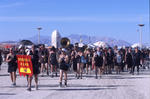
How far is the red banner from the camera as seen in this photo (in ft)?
41.2

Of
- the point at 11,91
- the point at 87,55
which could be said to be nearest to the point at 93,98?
the point at 11,91

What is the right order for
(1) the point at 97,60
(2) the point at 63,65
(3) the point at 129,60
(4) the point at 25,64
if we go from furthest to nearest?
1. (3) the point at 129,60
2. (1) the point at 97,60
3. (2) the point at 63,65
4. (4) the point at 25,64

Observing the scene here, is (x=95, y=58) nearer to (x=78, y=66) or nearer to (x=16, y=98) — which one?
(x=78, y=66)

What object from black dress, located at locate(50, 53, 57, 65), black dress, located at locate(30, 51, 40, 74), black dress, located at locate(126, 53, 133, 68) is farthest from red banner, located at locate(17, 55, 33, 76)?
black dress, located at locate(126, 53, 133, 68)

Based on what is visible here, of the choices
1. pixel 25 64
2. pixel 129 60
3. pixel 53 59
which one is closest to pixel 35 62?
pixel 25 64

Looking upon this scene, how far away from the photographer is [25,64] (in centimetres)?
1295

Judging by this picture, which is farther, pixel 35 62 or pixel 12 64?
pixel 12 64

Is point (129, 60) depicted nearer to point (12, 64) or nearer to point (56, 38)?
point (12, 64)

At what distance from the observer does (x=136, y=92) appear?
12.6 metres

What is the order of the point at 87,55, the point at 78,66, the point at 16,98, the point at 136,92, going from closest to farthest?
the point at 16,98, the point at 136,92, the point at 78,66, the point at 87,55

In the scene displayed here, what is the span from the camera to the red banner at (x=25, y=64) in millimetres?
12570

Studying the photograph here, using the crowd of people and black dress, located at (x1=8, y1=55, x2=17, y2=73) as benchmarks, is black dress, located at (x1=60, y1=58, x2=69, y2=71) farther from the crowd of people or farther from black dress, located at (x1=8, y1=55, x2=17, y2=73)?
black dress, located at (x1=8, y1=55, x2=17, y2=73)

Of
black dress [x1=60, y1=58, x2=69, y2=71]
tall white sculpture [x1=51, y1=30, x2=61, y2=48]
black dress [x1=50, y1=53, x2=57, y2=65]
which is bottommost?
black dress [x1=60, y1=58, x2=69, y2=71]

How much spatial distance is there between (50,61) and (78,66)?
192 centimetres
